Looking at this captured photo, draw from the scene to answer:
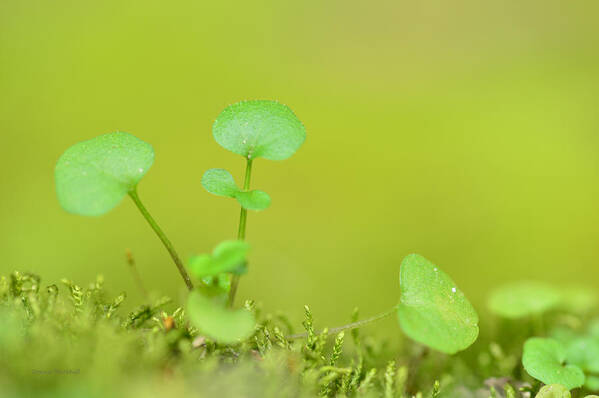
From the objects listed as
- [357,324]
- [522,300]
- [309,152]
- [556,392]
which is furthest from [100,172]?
[309,152]

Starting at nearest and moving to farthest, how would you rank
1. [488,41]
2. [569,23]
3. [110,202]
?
[110,202]
[488,41]
[569,23]

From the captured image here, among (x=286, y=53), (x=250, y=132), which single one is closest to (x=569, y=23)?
(x=286, y=53)

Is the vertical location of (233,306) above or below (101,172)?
below

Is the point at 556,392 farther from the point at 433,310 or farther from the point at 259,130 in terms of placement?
the point at 259,130

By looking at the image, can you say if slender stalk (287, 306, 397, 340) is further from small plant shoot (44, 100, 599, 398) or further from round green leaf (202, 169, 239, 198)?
round green leaf (202, 169, 239, 198)

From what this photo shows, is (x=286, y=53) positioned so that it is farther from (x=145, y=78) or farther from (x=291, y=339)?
(x=291, y=339)

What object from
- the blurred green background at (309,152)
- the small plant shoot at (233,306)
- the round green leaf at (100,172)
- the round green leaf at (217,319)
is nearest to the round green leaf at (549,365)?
the small plant shoot at (233,306)
